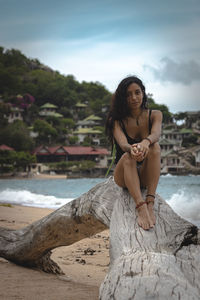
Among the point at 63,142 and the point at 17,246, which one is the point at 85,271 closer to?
the point at 17,246

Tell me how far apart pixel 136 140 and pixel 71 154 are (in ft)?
173

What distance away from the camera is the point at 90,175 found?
5472 centimetres

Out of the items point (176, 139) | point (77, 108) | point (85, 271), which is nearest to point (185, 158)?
point (176, 139)

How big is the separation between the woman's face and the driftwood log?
0.79 metres

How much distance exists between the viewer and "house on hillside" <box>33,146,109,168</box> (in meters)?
54.8

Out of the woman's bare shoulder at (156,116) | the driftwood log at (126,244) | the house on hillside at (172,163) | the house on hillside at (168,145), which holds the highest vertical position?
the woman's bare shoulder at (156,116)

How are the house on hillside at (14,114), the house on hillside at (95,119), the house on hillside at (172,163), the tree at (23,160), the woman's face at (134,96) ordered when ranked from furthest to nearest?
the house on hillside at (95,119)
the house on hillside at (14,114)
the house on hillside at (172,163)
the tree at (23,160)
the woman's face at (134,96)

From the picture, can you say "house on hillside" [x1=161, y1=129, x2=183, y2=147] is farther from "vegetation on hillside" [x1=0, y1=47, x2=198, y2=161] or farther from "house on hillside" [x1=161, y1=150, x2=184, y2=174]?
"house on hillside" [x1=161, y1=150, x2=184, y2=174]

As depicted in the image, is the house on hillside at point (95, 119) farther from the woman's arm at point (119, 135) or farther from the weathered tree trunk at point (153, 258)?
the weathered tree trunk at point (153, 258)

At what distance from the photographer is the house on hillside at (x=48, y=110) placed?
68000 millimetres

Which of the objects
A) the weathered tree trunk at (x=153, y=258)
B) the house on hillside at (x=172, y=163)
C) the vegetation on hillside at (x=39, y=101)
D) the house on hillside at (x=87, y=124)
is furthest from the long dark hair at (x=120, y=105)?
the house on hillside at (x=87, y=124)

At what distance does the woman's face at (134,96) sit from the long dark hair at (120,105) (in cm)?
3

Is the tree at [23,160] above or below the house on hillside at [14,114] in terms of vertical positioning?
below

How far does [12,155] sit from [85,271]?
42.8 m
